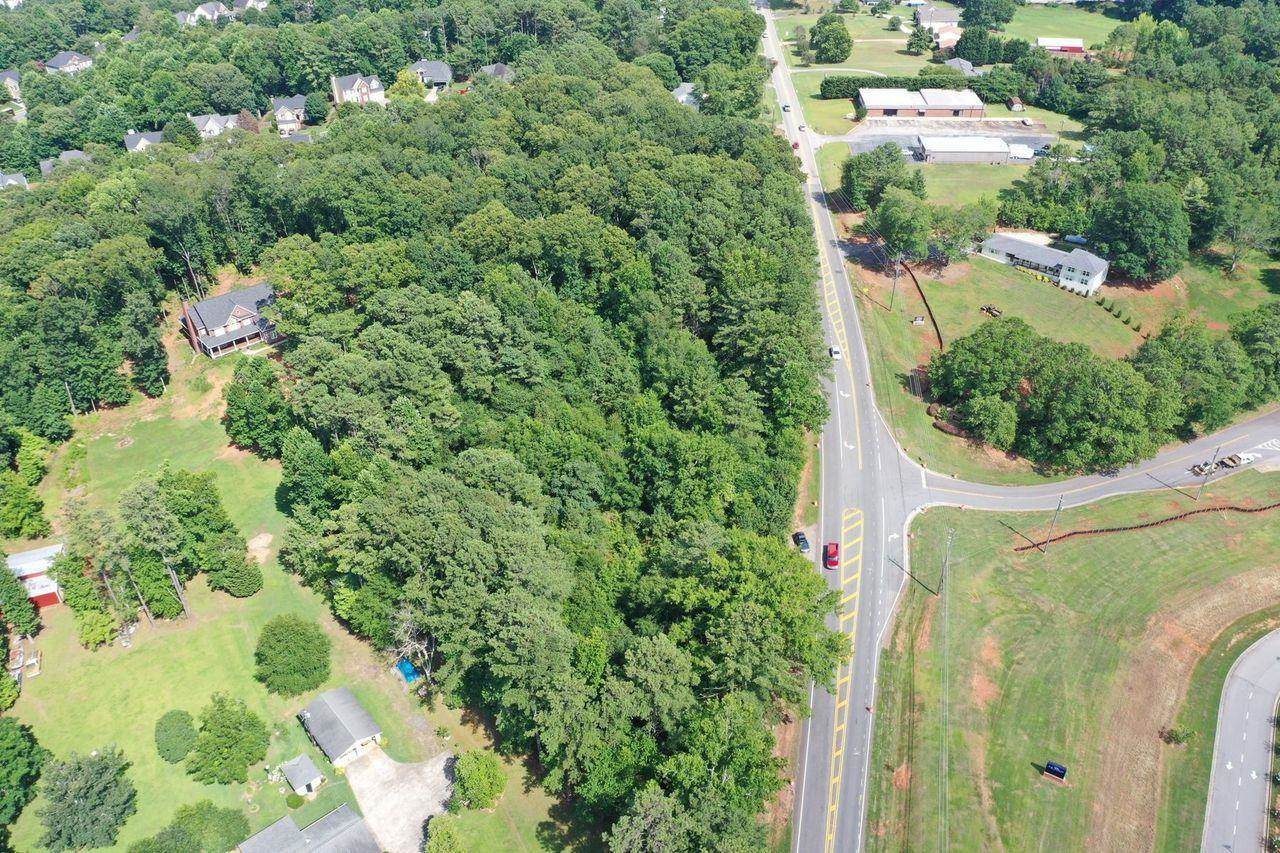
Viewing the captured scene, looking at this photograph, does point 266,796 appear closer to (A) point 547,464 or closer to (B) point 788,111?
(A) point 547,464

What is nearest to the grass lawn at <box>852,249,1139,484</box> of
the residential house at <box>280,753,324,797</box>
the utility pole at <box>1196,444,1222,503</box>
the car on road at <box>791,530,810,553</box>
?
the utility pole at <box>1196,444,1222,503</box>

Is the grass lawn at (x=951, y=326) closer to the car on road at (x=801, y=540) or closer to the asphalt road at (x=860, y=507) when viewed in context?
the asphalt road at (x=860, y=507)

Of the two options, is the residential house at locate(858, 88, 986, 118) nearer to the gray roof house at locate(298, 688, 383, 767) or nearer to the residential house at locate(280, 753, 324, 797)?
the gray roof house at locate(298, 688, 383, 767)

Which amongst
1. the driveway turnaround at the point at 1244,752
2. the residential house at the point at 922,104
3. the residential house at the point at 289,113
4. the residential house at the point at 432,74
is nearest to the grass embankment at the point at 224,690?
the driveway turnaround at the point at 1244,752

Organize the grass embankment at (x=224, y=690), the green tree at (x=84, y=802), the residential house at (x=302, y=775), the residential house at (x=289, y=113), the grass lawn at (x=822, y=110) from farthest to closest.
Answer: the residential house at (x=289, y=113)
the grass lawn at (x=822, y=110)
the residential house at (x=302, y=775)
the grass embankment at (x=224, y=690)
the green tree at (x=84, y=802)

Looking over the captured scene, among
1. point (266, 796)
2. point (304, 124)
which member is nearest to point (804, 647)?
point (266, 796)

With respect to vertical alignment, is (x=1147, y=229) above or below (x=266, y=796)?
above
